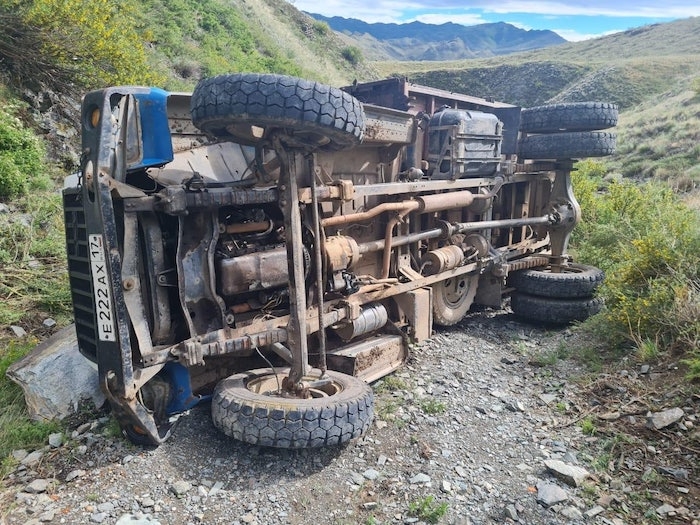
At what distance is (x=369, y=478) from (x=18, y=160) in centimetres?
510

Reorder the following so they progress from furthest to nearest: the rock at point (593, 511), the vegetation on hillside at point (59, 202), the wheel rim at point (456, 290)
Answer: the wheel rim at point (456, 290) → the vegetation on hillside at point (59, 202) → the rock at point (593, 511)

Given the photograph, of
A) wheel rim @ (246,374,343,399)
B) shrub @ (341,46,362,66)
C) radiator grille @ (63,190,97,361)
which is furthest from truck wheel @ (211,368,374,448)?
shrub @ (341,46,362,66)

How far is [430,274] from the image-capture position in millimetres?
5148

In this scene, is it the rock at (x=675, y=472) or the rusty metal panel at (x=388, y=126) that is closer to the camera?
the rock at (x=675, y=472)

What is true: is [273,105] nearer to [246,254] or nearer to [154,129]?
[154,129]

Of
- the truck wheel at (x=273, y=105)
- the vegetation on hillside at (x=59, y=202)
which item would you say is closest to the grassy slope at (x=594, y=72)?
the vegetation on hillside at (x=59, y=202)

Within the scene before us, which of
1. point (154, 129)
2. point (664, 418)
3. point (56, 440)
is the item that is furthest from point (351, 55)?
point (56, 440)

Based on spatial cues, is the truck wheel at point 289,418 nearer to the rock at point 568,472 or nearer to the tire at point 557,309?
the rock at point 568,472

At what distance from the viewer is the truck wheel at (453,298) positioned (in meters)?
5.35

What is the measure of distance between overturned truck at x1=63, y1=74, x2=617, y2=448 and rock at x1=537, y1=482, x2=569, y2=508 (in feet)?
3.33

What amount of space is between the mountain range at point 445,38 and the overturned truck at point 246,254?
97063 millimetres

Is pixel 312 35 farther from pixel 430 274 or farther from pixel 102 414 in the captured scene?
pixel 102 414

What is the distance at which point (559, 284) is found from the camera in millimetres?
5781

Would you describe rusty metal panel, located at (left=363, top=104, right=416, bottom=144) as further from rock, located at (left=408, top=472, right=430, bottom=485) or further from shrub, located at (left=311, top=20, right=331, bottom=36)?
shrub, located at (left=311, top=20, right=331, bottom=36)
